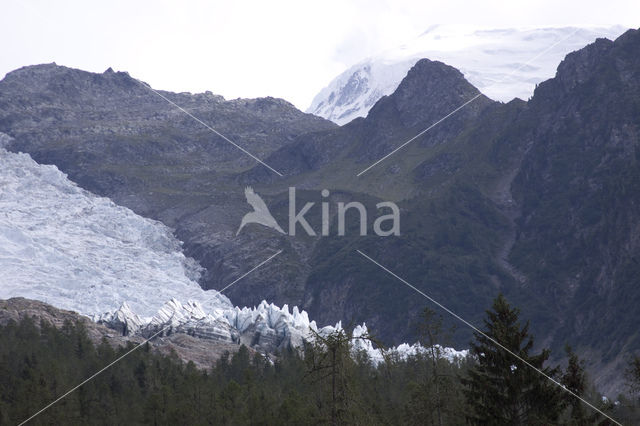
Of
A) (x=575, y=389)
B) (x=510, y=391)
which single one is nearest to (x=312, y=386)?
(x=510, y=391)

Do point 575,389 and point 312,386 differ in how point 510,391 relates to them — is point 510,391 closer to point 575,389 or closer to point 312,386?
point 575,389

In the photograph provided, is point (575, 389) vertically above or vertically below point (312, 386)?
below

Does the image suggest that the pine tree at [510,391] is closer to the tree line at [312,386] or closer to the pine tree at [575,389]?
the tree line at [312,386]

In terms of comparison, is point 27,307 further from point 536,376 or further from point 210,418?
point 536,376

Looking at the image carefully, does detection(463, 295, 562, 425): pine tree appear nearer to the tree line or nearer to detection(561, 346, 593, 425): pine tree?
the tree line

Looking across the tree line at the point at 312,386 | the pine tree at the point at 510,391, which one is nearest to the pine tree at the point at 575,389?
the tree line at the point at 312,386

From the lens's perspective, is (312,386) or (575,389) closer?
(312,386)

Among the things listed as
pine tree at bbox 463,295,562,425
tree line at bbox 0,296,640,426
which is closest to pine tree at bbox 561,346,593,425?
tree line at bbox 0,296,640,426

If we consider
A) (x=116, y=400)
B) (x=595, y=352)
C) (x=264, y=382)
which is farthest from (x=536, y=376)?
(x=595, y=352)
